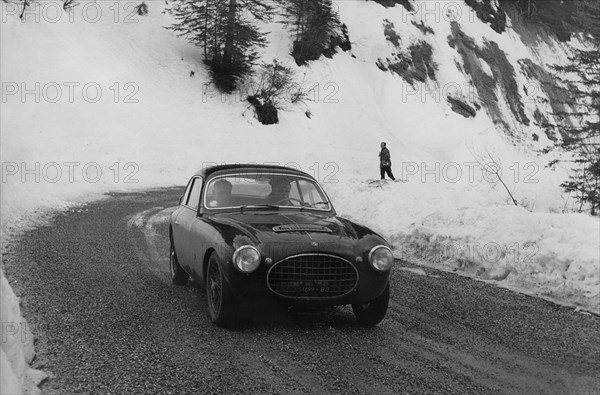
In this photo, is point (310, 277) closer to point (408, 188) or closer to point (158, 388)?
point (158, 388)

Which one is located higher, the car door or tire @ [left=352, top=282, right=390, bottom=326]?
the car door

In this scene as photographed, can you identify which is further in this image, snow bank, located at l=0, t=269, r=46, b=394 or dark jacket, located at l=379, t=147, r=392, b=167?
dark jacket, located at l=379, t=147, r=392, b=167

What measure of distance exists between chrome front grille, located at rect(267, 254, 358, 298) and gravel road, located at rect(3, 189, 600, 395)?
0.43 m

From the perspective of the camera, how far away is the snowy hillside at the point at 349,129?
28.7 ft

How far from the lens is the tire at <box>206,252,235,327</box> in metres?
5.05

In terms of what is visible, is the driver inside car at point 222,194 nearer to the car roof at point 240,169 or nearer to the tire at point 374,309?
the car roof at point 240,169

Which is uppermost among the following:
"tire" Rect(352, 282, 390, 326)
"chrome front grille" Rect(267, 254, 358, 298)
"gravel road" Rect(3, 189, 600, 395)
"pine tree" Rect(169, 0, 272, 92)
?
"pine tree" Rect(169, 0, 272, 92)

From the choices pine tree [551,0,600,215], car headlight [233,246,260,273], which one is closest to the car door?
car headlight [233,246,260,273]

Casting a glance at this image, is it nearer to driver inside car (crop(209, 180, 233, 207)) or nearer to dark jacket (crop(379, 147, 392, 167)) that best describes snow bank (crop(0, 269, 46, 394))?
driver inside car (crop(209, 180, 233, 207))

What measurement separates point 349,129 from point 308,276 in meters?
29.5

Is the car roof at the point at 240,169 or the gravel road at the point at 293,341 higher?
the car roof at the point at 240,169

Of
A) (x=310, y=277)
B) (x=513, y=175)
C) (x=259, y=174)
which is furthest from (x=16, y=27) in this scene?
(x=513, y=175)

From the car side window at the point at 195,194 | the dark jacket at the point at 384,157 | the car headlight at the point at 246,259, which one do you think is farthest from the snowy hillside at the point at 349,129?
the dark jacket at the point at 384,157

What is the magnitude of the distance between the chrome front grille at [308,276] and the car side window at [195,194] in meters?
1.98
